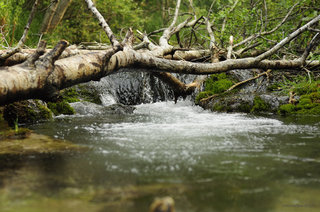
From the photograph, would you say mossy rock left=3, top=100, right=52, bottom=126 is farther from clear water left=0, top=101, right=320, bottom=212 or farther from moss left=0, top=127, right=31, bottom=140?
clear water left=0, top=101, right=320, bottom=212

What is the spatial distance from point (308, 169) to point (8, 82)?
9.43 feet

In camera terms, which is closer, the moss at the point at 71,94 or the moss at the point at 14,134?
the moss at the point at 14,134

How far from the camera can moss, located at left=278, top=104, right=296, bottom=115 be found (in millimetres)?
6453

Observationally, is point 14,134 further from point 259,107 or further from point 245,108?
point 259,107

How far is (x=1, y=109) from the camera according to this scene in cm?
484

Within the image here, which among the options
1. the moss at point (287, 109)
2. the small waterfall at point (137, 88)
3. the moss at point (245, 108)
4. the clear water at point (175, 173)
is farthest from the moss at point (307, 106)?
the small waterfall at point (137, 88)

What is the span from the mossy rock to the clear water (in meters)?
1.19

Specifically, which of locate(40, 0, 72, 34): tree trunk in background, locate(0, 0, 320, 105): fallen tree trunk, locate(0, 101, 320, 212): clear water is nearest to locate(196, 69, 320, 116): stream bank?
locate(0, 0, 320, 105): fallen tree trunk

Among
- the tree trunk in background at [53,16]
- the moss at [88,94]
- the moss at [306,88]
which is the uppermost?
the tree trunk in background at [53,16]

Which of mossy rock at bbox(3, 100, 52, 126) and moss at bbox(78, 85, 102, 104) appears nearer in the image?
mossy rock at bbox(3, 100, 52, 126)

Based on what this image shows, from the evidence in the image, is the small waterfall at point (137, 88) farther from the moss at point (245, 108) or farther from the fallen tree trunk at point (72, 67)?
the fallen tree trunk at point (72, 67)

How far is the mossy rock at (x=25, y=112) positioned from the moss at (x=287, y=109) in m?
4.24

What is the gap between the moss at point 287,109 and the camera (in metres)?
6.45

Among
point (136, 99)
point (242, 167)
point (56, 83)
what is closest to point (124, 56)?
point (56, 83)
